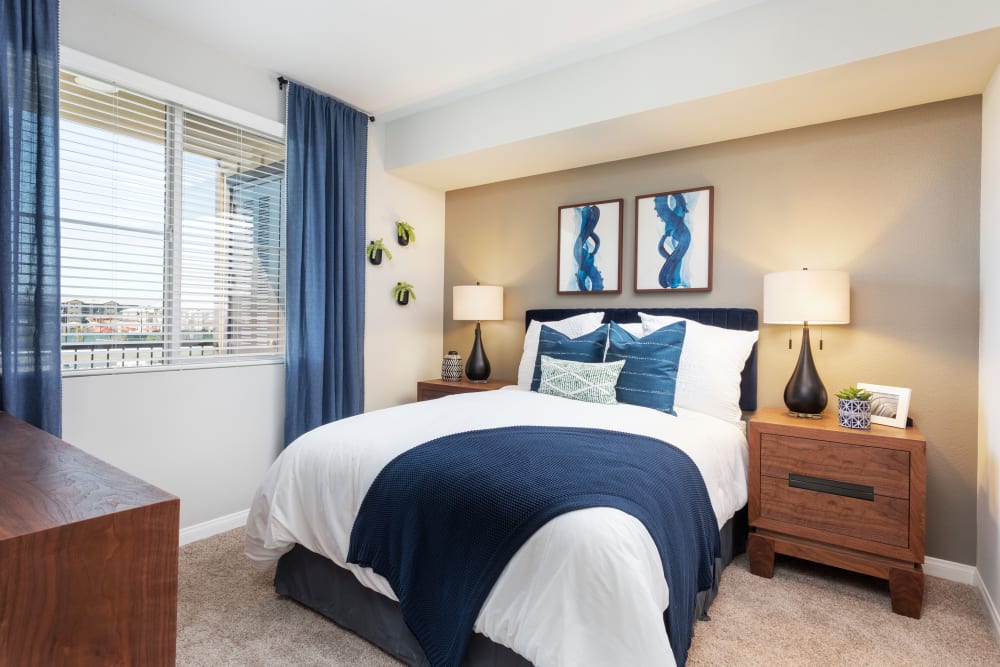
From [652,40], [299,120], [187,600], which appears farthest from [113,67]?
[652,40]

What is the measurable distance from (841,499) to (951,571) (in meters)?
0.75

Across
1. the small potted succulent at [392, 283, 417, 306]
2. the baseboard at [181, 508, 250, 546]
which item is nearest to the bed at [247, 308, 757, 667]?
the baseboard at [181, 508, 250, 546]

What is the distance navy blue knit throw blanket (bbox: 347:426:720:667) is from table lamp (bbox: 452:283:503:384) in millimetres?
1930

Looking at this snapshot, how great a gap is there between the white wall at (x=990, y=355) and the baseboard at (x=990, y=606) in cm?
1

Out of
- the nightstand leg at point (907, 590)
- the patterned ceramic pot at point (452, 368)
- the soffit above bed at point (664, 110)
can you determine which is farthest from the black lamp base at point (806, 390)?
the patterned ceramic pot at point (452, 368)

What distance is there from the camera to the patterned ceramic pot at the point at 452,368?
12.8 ft

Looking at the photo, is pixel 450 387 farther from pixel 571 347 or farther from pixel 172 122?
pixel 172 122

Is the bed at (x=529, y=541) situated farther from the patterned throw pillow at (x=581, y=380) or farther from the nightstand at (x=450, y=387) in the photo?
the nightstand at (x=450, y=387)

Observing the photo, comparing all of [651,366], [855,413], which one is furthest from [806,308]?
[651,366]

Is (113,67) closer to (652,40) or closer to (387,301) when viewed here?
(387,301)

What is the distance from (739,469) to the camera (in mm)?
2438

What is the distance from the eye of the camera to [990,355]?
2178mm

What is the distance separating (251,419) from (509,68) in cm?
251

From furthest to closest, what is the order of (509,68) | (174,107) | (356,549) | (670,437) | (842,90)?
(509,68), (174,107), (842,90), (670,437), (356,549)
